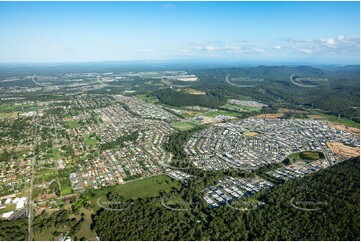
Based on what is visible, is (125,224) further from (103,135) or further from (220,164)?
(103,135)

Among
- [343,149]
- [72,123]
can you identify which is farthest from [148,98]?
[343,149]

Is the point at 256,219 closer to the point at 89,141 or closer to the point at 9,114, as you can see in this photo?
the point at 89,141

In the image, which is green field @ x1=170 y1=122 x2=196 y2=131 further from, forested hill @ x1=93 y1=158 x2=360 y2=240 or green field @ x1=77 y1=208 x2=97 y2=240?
green field @ x1=77 y1=208 x2=97 y2=240

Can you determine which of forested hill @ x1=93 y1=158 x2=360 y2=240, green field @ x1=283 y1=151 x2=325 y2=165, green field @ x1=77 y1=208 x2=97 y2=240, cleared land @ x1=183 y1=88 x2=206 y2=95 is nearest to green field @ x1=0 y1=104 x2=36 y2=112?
cleared land @ x1=183 y1=88 x2=206 y2=95

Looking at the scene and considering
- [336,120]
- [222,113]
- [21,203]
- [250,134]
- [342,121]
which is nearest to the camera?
[21,203]

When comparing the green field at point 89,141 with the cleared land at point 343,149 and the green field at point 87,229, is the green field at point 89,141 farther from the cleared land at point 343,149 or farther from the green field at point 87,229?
the cleared land at point 343,149

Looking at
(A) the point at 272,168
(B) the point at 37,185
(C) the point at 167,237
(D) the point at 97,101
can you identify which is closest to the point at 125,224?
(C) the point at 167,237

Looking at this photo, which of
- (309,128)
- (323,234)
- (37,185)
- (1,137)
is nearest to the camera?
(323,234)

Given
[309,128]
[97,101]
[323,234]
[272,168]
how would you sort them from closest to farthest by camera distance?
[323,234], [272,168], [309,128], [97,101]
